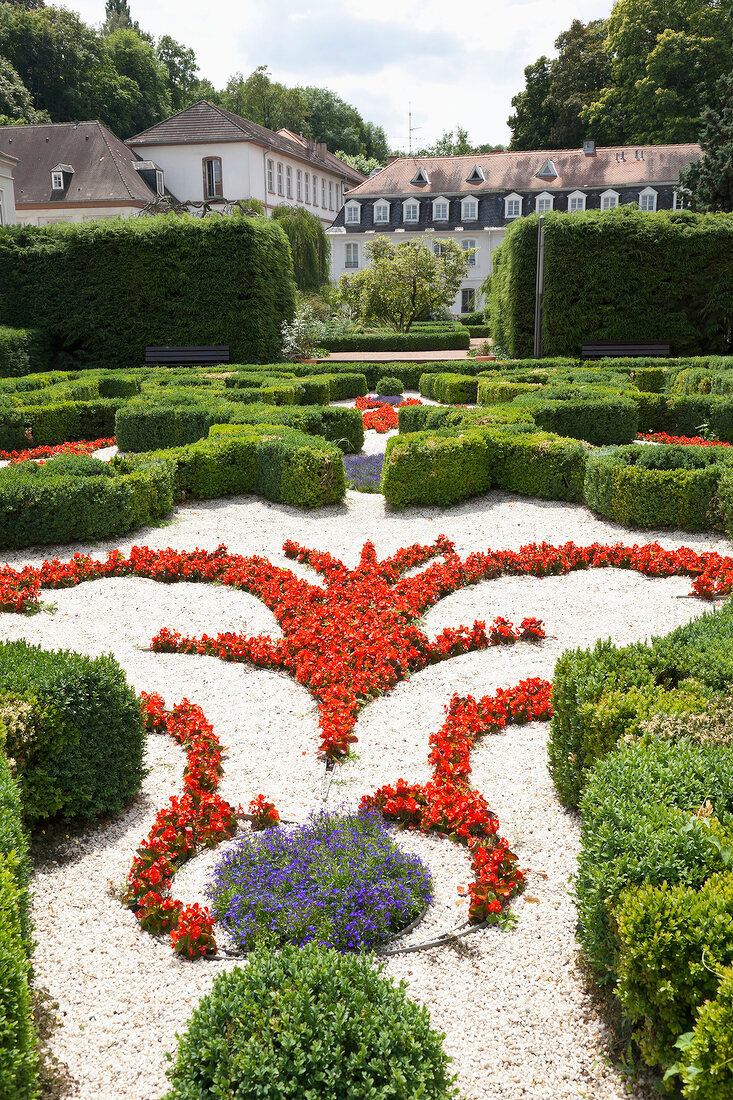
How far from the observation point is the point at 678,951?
2316 mm

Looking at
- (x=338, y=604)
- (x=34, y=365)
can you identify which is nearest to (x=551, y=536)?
(x=338, y=604)

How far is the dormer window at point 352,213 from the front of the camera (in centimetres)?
4688

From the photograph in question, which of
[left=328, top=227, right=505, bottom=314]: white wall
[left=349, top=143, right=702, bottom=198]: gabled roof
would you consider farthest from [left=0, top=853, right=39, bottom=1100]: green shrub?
[left=349, top=143, right=702, bottom=198]: gabled roof

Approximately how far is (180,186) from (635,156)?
24.4 meters

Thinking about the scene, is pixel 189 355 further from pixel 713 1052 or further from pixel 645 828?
pixel 713 1052

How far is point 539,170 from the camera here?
45062 millimetres

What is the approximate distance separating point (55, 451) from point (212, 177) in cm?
3824

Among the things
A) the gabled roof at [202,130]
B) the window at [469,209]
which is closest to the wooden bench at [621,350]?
the window at [469,209]

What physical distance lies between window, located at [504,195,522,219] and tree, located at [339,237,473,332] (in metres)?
16.6

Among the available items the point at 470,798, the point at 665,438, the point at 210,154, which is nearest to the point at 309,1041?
the point at 470,798

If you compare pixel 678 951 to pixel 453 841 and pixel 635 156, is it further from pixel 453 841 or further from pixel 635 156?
pixel 635 156

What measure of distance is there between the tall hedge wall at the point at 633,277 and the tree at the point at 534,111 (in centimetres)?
3561

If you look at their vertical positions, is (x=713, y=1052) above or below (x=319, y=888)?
above

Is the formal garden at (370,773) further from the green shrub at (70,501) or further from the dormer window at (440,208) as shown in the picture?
the dormer window at (440,208)
